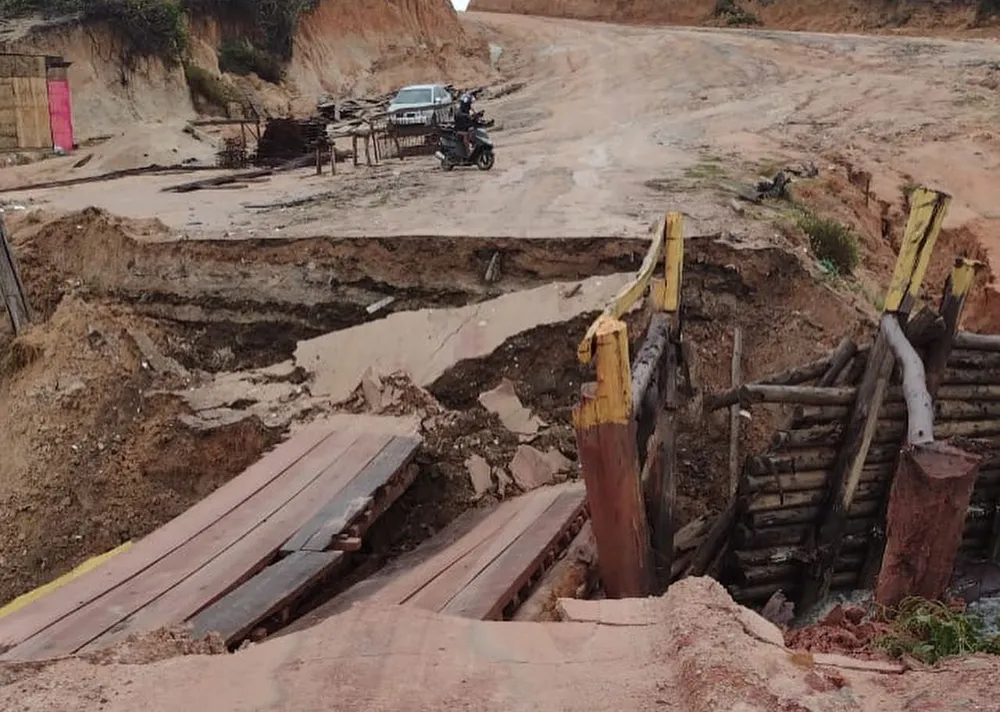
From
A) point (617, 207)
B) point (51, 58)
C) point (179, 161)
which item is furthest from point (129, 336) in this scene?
point (51, 58)

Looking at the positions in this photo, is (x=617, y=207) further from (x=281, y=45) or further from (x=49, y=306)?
(x=281, y=45)

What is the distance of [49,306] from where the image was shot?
9164 mm

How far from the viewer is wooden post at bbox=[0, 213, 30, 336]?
865 cm

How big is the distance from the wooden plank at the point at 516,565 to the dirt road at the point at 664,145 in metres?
3.32

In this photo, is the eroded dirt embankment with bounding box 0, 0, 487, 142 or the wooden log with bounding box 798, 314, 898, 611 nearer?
the wooden log with bounding box 798, 314, 898, 611

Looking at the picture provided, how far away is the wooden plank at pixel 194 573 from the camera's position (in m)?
4.66

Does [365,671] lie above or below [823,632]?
above

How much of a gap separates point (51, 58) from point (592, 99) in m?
11.5

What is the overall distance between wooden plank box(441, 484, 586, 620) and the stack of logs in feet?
3.51

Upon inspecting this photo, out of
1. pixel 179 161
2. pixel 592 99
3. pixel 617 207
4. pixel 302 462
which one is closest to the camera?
pixel 302 462

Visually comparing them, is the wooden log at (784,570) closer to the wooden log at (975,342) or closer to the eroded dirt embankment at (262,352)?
the eroded dirt embankment at (262,352)

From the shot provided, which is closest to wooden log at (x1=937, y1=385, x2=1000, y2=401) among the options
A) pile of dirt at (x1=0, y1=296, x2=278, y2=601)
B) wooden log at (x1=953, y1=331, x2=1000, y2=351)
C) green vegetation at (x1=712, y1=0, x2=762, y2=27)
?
wooden log at (x1=953, y1=331, x2=1000, y2=351)

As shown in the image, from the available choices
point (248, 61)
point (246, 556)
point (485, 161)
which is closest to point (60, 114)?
point (248, 61)

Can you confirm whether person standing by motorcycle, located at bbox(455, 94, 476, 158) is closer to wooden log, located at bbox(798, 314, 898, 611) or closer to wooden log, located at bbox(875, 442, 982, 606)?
wooden log, located at bbox(798, 314, 898, 611)
